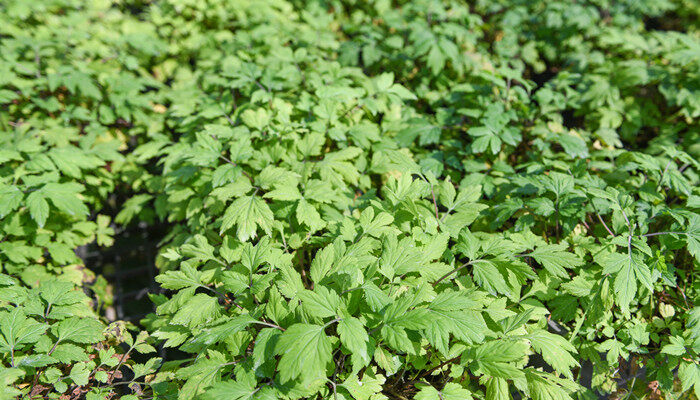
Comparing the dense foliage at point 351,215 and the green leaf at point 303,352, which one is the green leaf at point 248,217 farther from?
the green leaf at point 303,352

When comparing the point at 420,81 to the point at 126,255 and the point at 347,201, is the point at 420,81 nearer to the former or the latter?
the point at 347,201

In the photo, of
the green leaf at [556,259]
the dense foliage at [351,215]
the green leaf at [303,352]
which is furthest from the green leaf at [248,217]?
the green leaf at [556,259]

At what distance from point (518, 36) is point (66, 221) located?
4283 millimetres

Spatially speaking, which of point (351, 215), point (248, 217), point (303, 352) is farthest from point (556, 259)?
point (248, 217)

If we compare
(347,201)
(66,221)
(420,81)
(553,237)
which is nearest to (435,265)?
(347,201)

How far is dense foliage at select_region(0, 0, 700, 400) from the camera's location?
1.54 metres

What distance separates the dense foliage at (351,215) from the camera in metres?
1.54

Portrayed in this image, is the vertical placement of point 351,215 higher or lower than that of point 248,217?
lower

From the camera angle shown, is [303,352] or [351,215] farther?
[351,215]

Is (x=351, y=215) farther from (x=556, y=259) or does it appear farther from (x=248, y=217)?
(x=556, y=259)

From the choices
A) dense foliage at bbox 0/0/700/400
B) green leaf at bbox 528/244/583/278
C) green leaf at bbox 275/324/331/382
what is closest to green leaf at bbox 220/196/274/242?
dense foliage at bbox 0/0/700/400

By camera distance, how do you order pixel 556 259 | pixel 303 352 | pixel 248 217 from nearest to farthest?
pixel 303 352 → pixel 556 259 → pixel 248 217

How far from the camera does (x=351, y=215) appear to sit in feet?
7.18

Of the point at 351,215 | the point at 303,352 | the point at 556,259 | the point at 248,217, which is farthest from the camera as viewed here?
the point at 351,215
